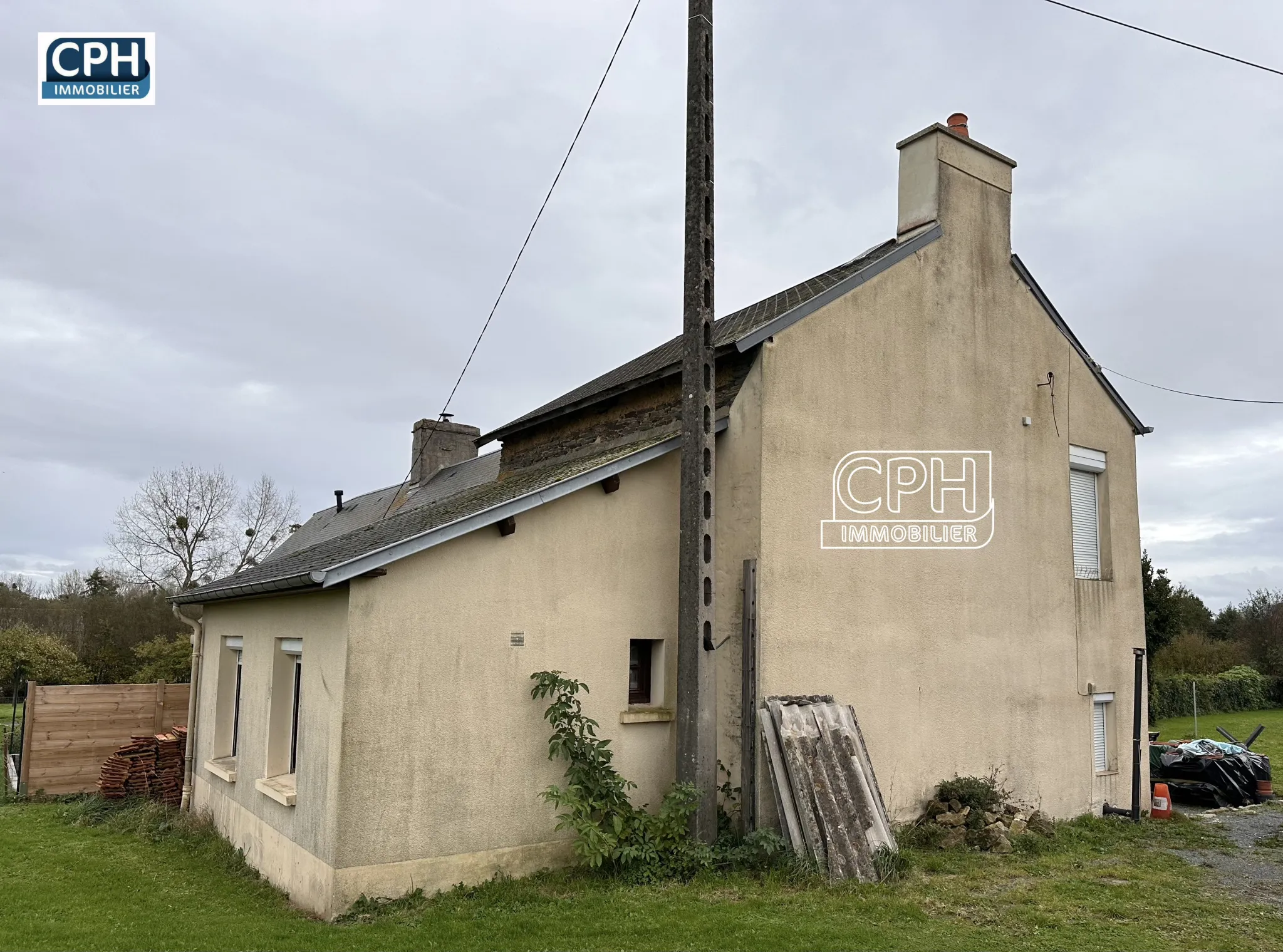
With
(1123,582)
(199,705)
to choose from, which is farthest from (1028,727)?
(199,705)

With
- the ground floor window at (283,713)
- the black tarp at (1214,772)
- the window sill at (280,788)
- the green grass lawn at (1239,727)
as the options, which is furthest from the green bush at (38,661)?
the green grass lawn at (1239,727)

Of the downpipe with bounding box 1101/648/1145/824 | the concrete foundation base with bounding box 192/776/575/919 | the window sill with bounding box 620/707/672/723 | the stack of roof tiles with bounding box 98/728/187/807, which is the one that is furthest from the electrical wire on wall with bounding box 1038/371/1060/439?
the stack of roof tiles with bounding box 98/728/187/807

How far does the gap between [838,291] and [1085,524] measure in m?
5.73

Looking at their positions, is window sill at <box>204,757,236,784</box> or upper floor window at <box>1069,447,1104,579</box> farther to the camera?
upper floor window at <box>1069,447,1104,579</box>

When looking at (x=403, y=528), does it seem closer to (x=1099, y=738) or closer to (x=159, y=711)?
(x=159, y=711)

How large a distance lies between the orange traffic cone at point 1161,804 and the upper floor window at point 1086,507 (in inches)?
121

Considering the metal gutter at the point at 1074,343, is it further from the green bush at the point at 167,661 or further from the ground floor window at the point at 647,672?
the green bush at the point at 167,661

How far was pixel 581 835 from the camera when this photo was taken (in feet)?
26.0

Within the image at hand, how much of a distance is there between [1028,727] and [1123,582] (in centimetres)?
312

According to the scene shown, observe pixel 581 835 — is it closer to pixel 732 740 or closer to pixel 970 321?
pixel 732 740

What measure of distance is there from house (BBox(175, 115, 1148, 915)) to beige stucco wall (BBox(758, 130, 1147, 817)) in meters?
0.04

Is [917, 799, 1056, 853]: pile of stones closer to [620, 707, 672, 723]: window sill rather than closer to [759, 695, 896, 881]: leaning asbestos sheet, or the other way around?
[759, 695, 896, 881]: leaning asbestos sheet

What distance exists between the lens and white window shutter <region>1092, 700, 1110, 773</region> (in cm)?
1223

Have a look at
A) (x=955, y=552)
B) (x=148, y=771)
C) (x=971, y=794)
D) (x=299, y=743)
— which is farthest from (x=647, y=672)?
(x=148, y=771)
